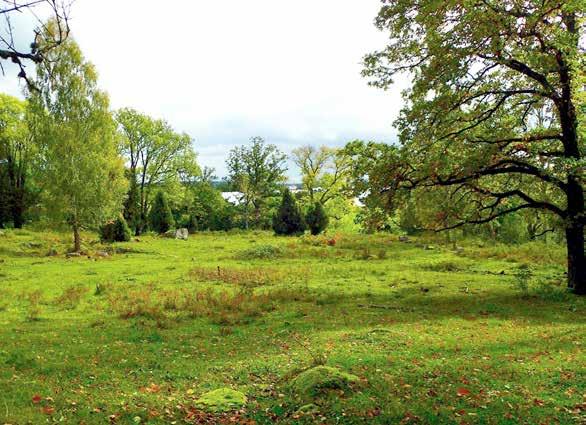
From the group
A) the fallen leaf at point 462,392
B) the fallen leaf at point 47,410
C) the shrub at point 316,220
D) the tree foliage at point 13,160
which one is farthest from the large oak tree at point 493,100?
the tree foliage at point 13,160

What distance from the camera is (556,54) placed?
54.0 ft

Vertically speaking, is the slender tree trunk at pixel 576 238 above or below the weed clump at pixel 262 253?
above

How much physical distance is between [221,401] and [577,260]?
16.5 metres

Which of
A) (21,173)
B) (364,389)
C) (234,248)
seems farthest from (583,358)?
(21,173)

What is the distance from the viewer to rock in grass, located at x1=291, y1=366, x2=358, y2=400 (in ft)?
26.5

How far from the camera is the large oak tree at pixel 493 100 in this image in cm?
1602

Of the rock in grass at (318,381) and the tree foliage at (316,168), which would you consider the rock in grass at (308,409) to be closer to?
the rock in grass at (318,381)

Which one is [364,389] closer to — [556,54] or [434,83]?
[434,83]

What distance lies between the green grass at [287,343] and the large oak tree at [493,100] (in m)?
4.57

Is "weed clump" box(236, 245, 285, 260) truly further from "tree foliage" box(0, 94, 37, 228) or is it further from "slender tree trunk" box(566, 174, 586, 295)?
"tree foliage" box(0, 94, 37, 228)

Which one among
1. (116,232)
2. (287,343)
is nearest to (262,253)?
(116,232)

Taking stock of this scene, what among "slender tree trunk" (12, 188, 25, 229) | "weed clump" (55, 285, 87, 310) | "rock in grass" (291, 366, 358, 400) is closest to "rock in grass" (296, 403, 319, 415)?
"rock in grass" (291, 366, 358, 400)

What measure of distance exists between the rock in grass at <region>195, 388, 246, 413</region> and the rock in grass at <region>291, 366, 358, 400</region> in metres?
0.98

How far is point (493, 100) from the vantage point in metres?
19.0
